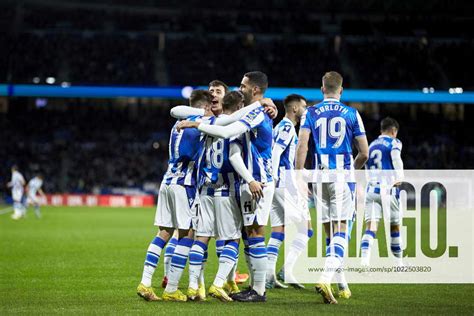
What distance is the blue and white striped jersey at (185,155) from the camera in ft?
31.3

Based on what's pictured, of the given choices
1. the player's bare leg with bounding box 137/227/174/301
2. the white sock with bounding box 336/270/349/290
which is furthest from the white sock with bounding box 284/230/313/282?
the player's bare leg with bounding box 137/227/174/301

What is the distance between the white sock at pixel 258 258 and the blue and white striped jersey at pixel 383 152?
179 inches

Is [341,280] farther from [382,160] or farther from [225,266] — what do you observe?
[382,160]

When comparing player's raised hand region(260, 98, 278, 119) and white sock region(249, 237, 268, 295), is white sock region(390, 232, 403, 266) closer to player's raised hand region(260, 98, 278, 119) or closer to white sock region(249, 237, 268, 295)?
white sock region(249, 237, 268, 295)

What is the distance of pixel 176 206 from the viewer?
375 inches

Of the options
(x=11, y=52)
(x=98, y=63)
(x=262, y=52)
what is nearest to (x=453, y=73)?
(x=262, y=52)

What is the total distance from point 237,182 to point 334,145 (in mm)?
1372

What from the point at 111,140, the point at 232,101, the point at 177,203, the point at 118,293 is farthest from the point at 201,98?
the point at 111,140

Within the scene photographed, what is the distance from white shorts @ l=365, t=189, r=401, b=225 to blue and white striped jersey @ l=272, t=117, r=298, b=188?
2.53 meters

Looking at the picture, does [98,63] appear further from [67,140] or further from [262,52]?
[262,52]

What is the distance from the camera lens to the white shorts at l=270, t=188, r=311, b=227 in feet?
36.6

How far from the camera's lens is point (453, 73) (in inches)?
2009

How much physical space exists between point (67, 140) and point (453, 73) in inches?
1043

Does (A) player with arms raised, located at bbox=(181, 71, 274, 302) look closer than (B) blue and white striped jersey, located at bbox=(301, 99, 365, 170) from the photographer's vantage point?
Yes
